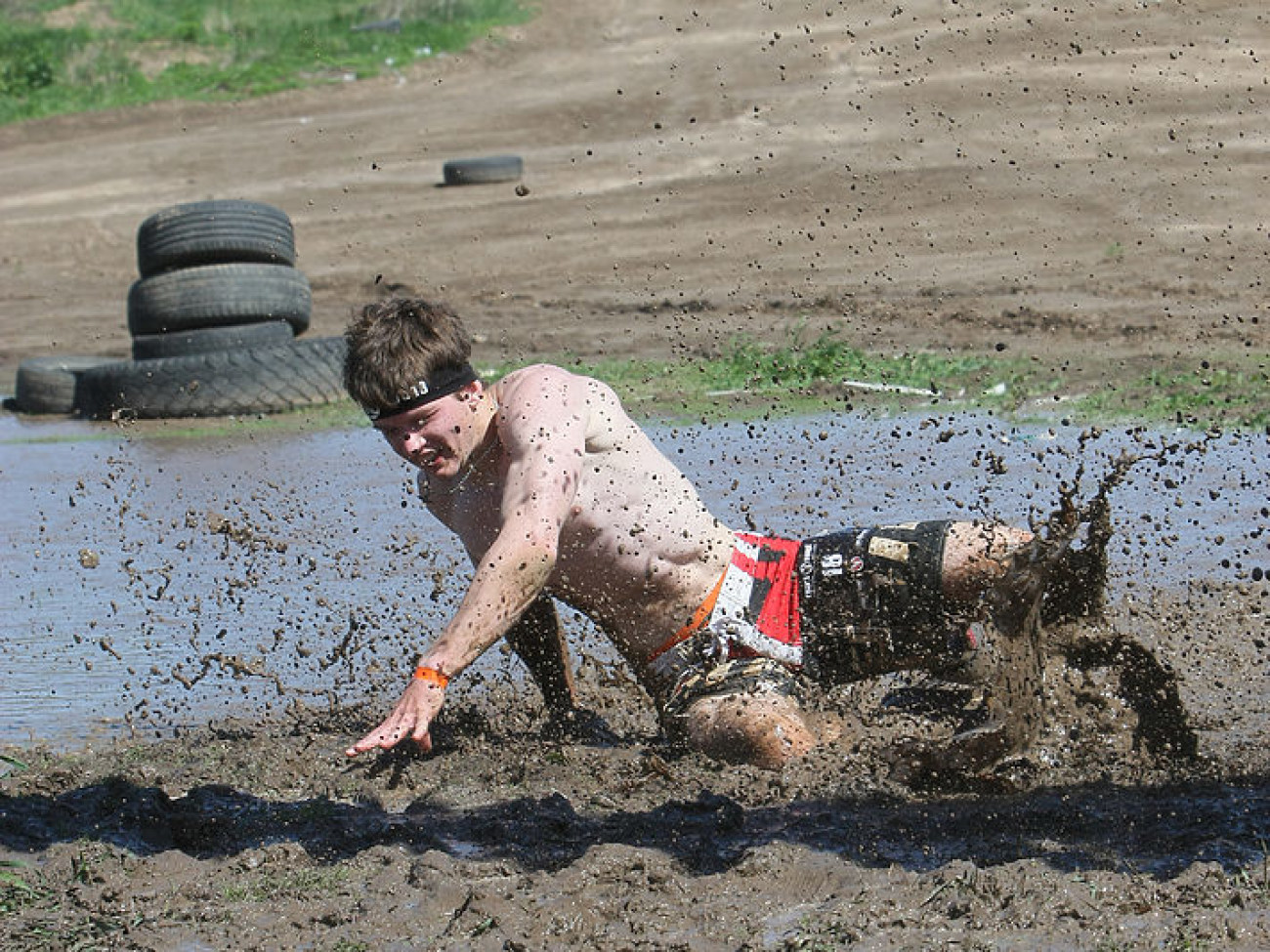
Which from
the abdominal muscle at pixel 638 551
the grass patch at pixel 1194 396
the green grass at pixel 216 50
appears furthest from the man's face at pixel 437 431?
the green grass at pixel 216 50

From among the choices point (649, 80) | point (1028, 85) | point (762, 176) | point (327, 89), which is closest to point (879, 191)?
point (762, 176)

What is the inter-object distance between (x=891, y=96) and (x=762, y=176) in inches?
120

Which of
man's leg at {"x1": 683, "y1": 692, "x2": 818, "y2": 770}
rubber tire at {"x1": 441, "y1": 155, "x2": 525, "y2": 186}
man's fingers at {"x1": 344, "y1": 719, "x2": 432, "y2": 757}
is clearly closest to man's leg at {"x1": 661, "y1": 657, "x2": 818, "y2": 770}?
man's leg at {"x1": 683, "y1": 692, "x2": 818, "y2": 770}

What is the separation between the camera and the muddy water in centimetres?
631

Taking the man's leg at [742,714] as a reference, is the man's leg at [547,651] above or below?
below

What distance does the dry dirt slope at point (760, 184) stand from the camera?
14.2 metres

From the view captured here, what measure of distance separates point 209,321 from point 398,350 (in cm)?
983

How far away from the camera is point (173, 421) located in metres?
12.3

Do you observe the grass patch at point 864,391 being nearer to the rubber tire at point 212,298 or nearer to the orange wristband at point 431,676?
the rubber tire at point 212,298

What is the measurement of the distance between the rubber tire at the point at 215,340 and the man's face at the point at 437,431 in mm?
9245

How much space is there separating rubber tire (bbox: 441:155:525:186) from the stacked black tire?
4888mm

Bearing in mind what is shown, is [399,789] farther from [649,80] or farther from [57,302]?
[649,80]

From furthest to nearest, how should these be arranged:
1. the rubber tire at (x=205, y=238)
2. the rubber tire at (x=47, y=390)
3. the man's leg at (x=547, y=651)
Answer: the rubber tire at (x=205, y=238), the rubber tire at (x=47, y=390), the man's leg at (x=547, y=651)

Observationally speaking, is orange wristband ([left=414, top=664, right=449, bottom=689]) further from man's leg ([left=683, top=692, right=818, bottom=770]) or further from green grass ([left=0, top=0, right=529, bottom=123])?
green grass ([left=0, top=0, right=529, bottom=123])
